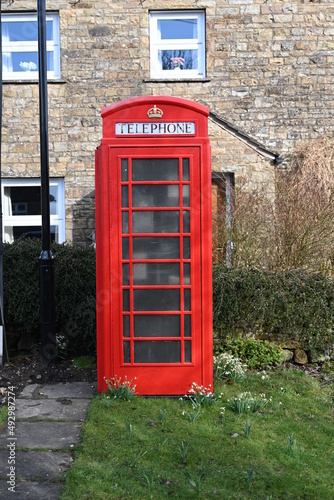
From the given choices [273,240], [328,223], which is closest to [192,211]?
[273,240]

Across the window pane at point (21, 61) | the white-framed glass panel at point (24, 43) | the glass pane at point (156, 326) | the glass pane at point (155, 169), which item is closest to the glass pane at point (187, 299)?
the glass pane at point (156, 326)

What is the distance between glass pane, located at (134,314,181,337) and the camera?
16.0 ft

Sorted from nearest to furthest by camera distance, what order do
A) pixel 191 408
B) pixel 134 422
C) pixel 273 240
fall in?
pixel 134 422
pixel 191 408
pixel 273 240

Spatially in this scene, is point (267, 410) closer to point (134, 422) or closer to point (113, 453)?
point (134, 422)

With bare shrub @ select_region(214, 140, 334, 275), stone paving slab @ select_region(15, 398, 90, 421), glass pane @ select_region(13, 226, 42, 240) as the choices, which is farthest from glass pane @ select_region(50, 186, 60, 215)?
stone paving slab @ select_region(15, 398, 90, 421)

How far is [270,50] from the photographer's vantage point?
11188 millimetres

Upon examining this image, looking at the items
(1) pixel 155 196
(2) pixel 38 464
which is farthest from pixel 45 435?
(1) pixel 155 196

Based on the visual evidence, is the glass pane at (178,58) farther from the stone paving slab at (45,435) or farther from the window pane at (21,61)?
the stone paving slab at (45,435)

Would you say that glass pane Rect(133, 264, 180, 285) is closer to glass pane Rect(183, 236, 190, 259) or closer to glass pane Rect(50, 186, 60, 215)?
glass pane Rect(183, 236, 190, 259)

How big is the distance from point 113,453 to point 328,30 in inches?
399

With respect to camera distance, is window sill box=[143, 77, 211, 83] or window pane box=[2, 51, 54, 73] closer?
window sill box=[143, 77, 211, 83]

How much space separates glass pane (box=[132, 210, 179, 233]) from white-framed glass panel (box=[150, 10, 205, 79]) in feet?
23.6

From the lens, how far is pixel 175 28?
11.3 m

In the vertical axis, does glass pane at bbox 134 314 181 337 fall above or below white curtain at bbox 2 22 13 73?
below
